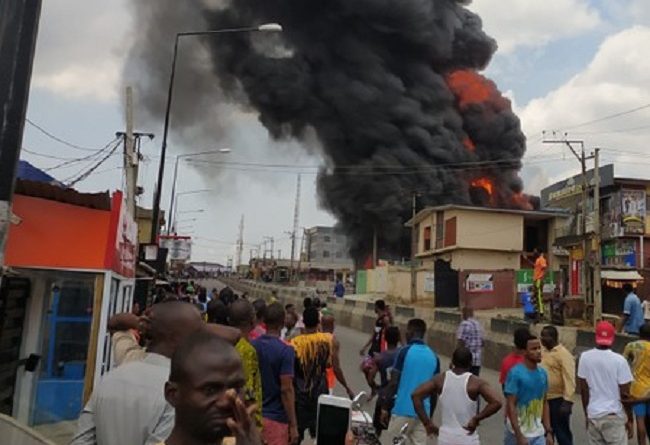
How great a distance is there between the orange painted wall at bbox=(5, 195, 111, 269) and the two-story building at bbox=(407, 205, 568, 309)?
2334 centimetres

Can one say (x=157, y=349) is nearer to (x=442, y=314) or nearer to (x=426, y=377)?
(x=426, y=377)

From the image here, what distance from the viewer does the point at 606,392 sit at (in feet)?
18.4

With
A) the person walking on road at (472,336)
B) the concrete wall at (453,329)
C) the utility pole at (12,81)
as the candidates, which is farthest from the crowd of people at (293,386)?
the concrete wall at (453,329)

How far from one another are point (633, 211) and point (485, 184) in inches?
683

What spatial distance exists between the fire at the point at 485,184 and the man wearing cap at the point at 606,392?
47.7 metres

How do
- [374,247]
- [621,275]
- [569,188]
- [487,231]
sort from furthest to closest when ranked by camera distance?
[374,247] → [569,188] → [487,231] → [621,275]

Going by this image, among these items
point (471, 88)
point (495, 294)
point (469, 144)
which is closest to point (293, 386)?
point (495, 294)

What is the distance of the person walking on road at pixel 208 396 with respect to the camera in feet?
5.13

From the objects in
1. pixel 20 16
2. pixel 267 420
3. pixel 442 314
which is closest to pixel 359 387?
pixel 267 420

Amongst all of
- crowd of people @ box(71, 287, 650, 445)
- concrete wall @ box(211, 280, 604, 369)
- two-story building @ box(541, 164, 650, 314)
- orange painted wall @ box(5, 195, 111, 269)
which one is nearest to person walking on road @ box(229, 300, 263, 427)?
crowd of people @ box(71, 287, 650, 445)

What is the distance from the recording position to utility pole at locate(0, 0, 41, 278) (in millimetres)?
3176

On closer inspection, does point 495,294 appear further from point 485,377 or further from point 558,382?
point 558,382

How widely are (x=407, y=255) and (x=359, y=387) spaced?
137ft

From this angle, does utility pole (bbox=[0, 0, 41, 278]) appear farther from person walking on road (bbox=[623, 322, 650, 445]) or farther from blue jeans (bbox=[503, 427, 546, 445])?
person walking on road (bbox=[623, 322, 650, 445])
